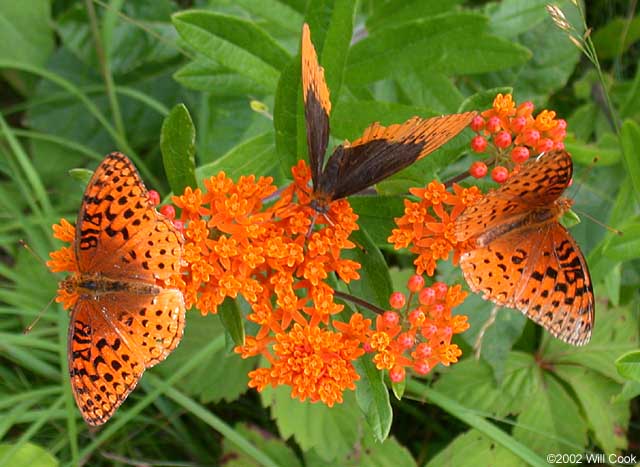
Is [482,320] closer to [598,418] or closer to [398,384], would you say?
[598,418]

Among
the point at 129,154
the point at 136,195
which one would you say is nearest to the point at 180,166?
the point at 136,195

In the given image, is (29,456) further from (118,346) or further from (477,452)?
(477,452)

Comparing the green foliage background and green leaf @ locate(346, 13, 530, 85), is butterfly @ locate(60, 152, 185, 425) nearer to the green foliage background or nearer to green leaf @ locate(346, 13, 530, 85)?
the green foliage background

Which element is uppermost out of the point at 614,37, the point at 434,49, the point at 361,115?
the point at 434,49

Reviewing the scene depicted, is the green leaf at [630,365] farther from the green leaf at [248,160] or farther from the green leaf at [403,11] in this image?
the green leaf at [403,11]

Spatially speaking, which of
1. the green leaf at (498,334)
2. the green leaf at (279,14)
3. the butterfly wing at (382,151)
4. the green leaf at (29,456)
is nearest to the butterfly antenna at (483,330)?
the green leaf at (498,334)

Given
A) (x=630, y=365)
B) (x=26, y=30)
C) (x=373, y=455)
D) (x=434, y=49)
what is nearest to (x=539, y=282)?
(x=630, y=365)
